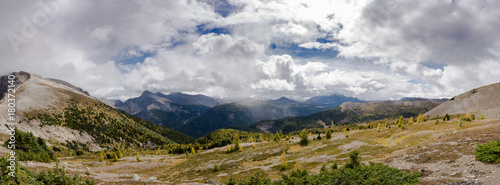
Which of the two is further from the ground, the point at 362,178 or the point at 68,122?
the point at 68,122

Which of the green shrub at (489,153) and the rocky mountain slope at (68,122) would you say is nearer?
the green shrub at (489,153)

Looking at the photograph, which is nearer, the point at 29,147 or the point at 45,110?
the point at 29,147

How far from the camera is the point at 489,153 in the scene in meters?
15.5

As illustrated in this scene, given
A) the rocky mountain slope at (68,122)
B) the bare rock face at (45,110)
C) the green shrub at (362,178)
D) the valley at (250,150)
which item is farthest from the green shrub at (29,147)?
the rocky mountain slope at (68,122)

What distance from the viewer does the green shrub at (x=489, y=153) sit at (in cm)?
1485

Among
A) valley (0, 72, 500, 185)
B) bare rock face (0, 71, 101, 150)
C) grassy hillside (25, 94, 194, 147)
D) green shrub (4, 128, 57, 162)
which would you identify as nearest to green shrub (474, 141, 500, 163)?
valley (0, 72, 500, 185)

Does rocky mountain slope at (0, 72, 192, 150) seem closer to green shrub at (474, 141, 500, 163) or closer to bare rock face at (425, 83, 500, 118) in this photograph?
green shrub at (474, 141, 500, 163)

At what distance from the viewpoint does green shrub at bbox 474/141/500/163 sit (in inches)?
585

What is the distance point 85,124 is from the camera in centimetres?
15838

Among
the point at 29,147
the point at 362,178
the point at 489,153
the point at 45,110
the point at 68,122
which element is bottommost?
the point at 362,178

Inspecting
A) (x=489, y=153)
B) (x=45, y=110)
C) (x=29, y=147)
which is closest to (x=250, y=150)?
(x=489, y=153)

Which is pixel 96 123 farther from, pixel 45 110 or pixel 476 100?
pixel 476 100

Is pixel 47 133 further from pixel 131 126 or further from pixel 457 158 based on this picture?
pixel 457 158

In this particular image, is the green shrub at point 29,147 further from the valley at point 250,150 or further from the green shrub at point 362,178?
the green shrub at point 362,178
